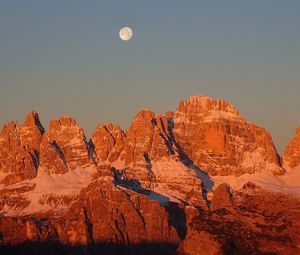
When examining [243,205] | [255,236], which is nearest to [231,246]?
[255,236]

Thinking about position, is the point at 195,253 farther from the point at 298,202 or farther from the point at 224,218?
the point at 298,202

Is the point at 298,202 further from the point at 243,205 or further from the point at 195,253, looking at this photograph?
the point at 195,253

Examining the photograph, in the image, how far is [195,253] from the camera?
552 feet

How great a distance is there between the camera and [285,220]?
16638 centimetres

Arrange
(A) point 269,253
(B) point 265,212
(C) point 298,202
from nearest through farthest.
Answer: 1. (A) point 269,253
2. (B) point 265,212
3. (C) point 298,202

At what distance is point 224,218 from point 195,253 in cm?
744

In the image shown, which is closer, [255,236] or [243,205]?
[255,236]

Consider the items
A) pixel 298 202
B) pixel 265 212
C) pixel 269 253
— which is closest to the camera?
pixel 269 253

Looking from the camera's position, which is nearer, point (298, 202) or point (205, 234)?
point (205, 234)

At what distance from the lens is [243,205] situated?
178500mm

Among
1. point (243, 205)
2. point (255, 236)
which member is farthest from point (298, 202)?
point (255, 236)

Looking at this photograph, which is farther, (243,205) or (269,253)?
Result: (243,205)

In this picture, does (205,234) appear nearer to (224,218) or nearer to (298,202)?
(224,218)

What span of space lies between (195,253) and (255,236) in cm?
908
